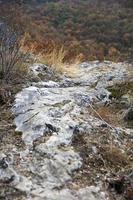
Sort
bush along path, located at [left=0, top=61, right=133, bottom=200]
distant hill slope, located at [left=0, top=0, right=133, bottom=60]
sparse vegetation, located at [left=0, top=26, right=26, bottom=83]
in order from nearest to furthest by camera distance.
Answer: bush along path, located at [left=0, top=61, right=133, bottom=200] → sparse vegetation, located at [left=0, top=26, right=26, bottom=83] → distant hill slope, located at [left=0, top=0, right=133, bottom=60]

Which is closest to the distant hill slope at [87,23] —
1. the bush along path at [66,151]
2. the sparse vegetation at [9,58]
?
the sparse vegetation at [9,58]

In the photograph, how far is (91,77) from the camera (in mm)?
9023

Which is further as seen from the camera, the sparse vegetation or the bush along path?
the sparse vegetation

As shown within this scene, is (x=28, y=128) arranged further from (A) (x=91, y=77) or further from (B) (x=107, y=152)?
(A) (x=91, y=77)

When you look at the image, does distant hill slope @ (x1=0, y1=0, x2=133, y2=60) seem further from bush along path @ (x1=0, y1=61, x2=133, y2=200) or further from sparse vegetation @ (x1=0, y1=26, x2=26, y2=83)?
bush along path @ (x1=0, y1=61, x2=133, y2=200)

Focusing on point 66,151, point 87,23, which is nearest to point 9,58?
point 66,151

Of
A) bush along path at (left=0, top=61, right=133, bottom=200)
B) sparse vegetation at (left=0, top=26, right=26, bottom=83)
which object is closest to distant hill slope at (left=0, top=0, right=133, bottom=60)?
sparse vegetation at (left=0, top=26, right=26, bottom=83)

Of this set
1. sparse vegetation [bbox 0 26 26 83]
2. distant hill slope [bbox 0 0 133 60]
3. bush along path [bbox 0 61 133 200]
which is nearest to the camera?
bush along path [bbox 0 61 133 200]

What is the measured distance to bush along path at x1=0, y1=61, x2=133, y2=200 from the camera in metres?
4.22

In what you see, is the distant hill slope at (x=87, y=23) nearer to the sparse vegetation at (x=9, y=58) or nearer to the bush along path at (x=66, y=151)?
the sparse vegetation at (x=9, y=58)

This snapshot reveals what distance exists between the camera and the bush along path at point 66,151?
422 centimetres

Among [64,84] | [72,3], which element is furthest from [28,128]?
[72,3]

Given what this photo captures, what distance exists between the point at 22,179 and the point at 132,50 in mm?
15410

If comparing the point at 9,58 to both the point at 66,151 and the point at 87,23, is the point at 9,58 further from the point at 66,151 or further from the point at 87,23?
the point at 87,23
